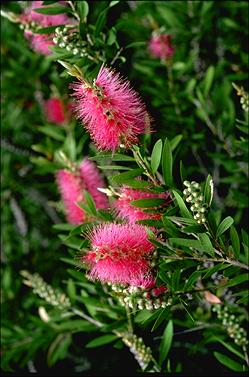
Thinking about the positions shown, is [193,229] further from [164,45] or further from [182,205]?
[164,45]

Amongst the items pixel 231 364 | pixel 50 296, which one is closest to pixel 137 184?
pixel 231 364

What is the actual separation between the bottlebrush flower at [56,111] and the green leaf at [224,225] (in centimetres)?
132

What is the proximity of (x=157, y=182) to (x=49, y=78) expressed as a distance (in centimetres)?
161

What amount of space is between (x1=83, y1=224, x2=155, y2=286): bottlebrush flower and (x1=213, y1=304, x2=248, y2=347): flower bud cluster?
455 mm

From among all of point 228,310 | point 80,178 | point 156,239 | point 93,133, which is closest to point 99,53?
point 80,178

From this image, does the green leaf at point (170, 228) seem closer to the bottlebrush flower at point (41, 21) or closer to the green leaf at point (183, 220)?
the green leaf at point (183, 220)

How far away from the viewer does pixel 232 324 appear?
152cm

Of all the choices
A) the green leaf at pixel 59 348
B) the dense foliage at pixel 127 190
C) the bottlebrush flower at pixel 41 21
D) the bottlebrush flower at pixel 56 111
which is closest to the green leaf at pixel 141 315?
the dense foliage at pixel 127 190

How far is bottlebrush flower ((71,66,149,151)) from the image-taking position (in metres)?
1.07

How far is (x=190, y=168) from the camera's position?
2.08 m

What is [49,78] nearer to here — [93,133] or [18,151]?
[18,151]

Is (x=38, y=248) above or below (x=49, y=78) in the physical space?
below

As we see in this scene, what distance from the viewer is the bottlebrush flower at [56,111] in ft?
7.72

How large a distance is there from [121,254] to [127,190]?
0.69 feet
